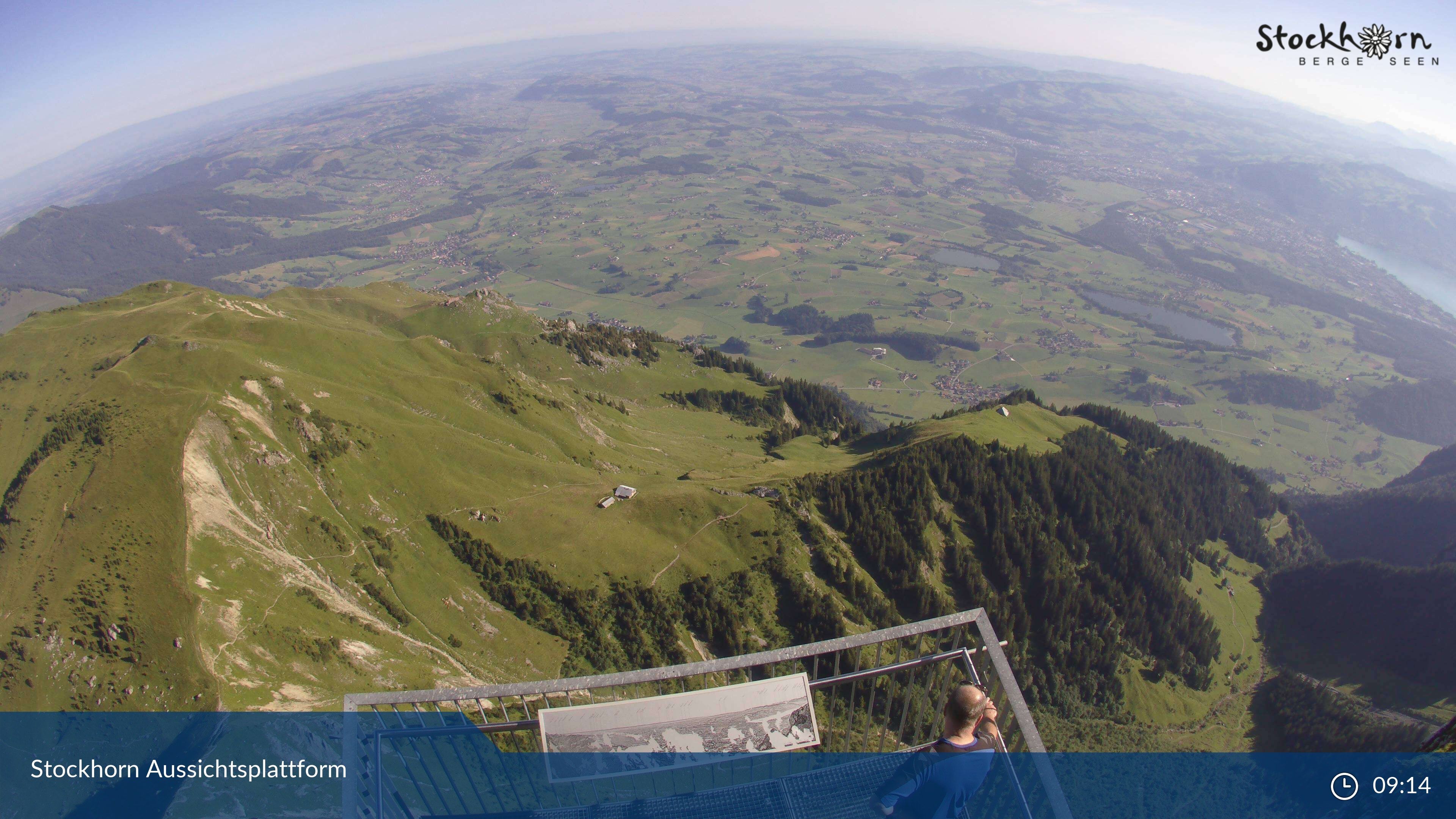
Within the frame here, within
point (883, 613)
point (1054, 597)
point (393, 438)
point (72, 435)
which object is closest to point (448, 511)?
point (393, 438)

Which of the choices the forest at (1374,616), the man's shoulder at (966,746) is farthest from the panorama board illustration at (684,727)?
the forest at (1374,616)

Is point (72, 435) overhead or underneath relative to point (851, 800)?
overhead

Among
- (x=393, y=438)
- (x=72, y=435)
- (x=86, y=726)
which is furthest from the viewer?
(x=393, y=438)

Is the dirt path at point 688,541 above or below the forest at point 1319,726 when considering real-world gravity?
above

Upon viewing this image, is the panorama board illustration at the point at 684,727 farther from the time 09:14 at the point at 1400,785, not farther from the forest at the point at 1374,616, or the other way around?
the forest at the point at 1374,616

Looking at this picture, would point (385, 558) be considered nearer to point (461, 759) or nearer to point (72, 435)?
point (72, 435)

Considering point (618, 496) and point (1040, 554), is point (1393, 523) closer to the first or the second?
point (1040, 554)

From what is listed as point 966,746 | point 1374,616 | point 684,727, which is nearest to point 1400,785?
point 966,746

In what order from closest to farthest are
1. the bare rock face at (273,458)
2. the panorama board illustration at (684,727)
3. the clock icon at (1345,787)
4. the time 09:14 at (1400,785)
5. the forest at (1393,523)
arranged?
the panorama board illustration at (684,727), the time 09:14 at (1400,785), the clock icon at (1345,787), the bare rock face at (273,458), the forest at (1393,523)
